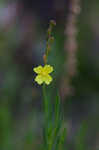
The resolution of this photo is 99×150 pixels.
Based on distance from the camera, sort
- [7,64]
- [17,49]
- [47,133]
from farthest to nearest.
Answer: [17,49] < [7,64] < [47,133]

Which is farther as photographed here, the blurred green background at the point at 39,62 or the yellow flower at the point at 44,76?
the blurred green background at the point at 39,62

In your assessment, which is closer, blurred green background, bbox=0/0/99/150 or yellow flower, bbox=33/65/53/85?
yellow flower, bbox=33/65/53/85

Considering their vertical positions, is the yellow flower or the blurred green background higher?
the blurred green background

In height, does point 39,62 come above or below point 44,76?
above

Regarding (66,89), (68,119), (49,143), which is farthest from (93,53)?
(49,143)

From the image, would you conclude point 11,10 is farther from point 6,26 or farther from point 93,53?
point 93,53

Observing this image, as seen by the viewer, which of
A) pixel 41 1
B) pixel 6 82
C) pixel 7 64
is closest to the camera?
pixel 6 82

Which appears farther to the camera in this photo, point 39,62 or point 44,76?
point 39,62

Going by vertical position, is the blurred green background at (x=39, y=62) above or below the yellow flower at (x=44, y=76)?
above
